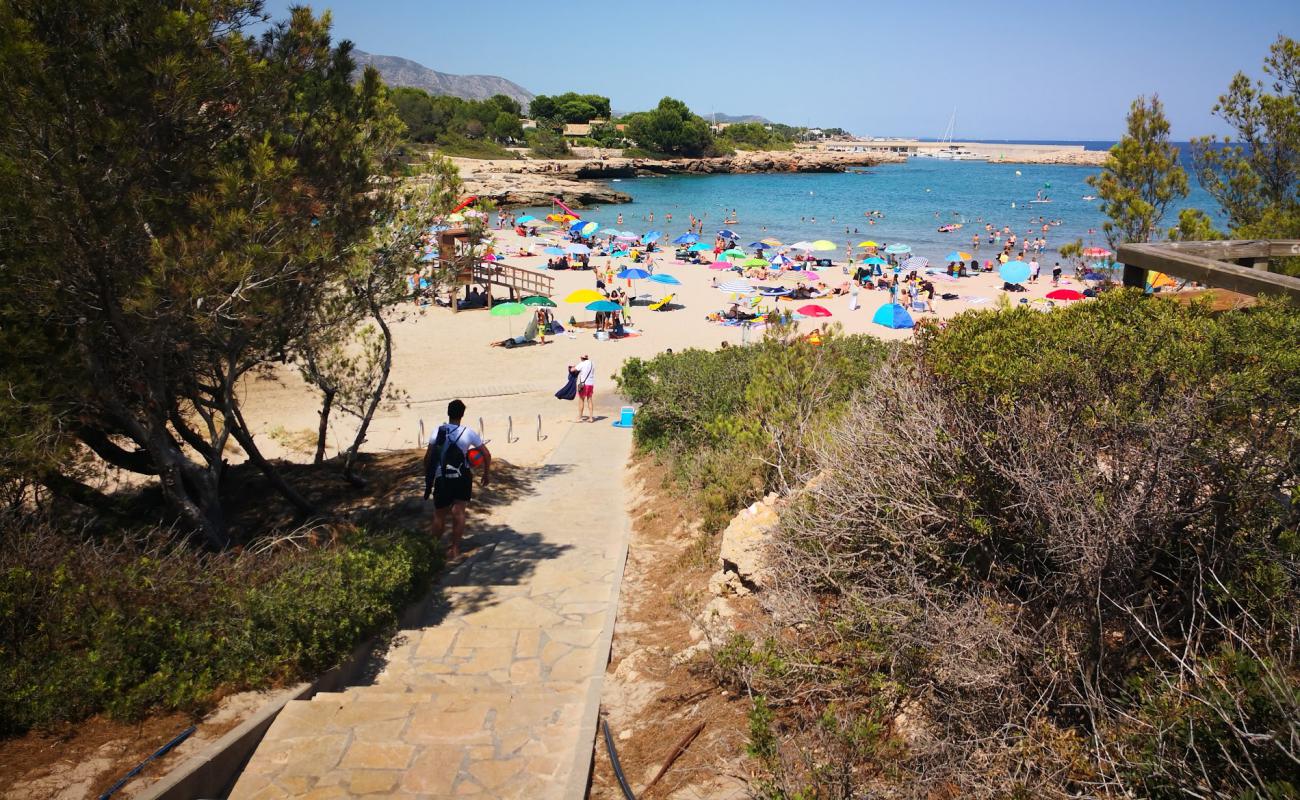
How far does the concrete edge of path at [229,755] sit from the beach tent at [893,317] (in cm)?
1820

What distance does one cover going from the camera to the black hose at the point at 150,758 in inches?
150

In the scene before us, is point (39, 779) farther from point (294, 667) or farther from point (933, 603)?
point (933, 603)

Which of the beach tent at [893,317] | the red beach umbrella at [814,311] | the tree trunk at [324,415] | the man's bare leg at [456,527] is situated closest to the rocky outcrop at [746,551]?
the man's bare leg at [456,527]

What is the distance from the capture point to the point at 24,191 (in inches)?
204

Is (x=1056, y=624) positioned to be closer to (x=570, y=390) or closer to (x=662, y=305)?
(x=570, y=390)

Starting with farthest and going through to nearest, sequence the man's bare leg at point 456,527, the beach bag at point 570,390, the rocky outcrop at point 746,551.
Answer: the beach bag at point 570,390, the man's bare leg at point 456,527, the rocky outcrop at point 746,551

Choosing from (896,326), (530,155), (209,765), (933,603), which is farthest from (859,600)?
(530,155)

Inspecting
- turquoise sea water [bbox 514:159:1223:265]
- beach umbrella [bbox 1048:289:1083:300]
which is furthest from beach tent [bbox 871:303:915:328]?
turquoise sea water [bbox 514:159:1223:265]

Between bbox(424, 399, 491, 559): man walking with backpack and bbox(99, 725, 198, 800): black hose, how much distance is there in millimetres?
3504

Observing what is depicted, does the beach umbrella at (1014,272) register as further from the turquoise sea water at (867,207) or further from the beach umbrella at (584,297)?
the beach umbrella at (584,297)

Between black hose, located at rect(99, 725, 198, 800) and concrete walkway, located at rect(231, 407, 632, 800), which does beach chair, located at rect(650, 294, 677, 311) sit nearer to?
concrete walkway, located at rect(231, 407, 632, 800)

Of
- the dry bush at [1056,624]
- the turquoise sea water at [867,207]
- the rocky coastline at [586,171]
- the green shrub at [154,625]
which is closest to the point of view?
the dry bush at [1056,624]

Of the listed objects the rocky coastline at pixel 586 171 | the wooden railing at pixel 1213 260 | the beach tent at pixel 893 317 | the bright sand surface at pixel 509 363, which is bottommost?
the bright sand surface at pixel 509 363

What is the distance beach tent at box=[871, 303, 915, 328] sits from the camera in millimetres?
21250
